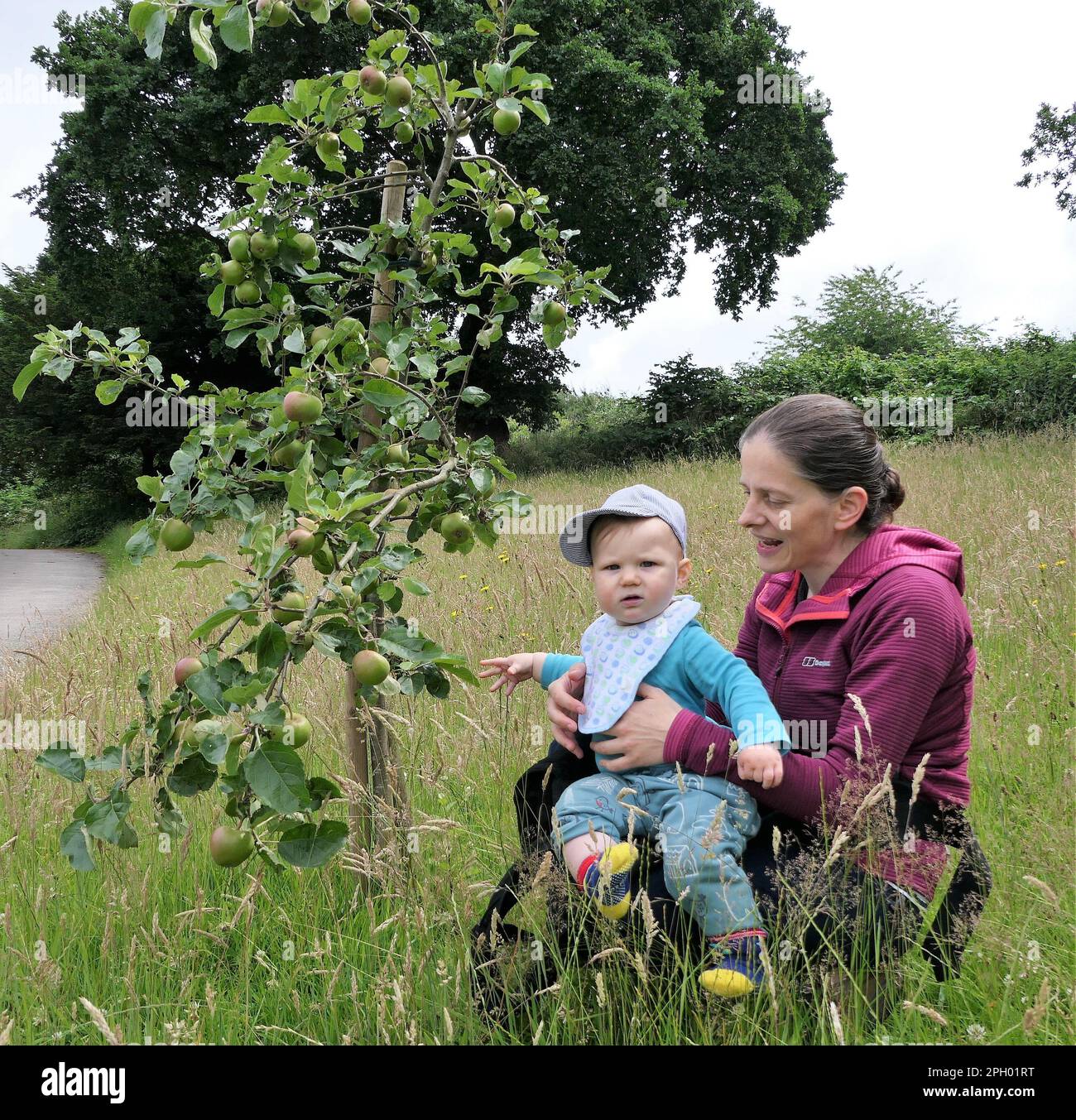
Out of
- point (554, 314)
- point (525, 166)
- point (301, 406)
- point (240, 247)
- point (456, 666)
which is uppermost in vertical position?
point (525, 166)

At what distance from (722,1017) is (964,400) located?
15.3 m

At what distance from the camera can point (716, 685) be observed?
2035 millimetres

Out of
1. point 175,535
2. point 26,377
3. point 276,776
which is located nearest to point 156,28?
point 26,377

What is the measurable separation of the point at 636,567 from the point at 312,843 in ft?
3.34

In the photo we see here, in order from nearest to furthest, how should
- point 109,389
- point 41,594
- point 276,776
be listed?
point 276,776 → point 109,389 → point 41,594

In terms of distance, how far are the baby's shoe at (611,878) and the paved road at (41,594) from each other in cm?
485

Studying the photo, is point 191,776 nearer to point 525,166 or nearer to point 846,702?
point 846,702

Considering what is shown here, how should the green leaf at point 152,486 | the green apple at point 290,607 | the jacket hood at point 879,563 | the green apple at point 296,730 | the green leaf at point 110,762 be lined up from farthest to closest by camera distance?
the jacket hood at point 879,563, the green leaf at point 152,486, the green leaf at point 110,762, the green apple at point 290,607, the green apple at point 296,730

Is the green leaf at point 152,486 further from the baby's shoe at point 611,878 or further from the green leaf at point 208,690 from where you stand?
the baby's shoe at point 611,878

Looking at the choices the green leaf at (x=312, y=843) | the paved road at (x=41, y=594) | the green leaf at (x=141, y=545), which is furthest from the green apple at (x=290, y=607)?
the paved road at (x=41, y=594)

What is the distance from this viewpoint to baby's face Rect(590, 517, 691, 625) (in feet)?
7.06

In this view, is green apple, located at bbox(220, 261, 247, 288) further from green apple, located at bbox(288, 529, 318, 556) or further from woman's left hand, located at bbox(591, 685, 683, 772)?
woman's left hand, located at bbox(591, 685, 683, 772)

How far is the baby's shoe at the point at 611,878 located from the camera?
1.70 m

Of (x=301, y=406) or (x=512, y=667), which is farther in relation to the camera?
(x=512, y=667)
